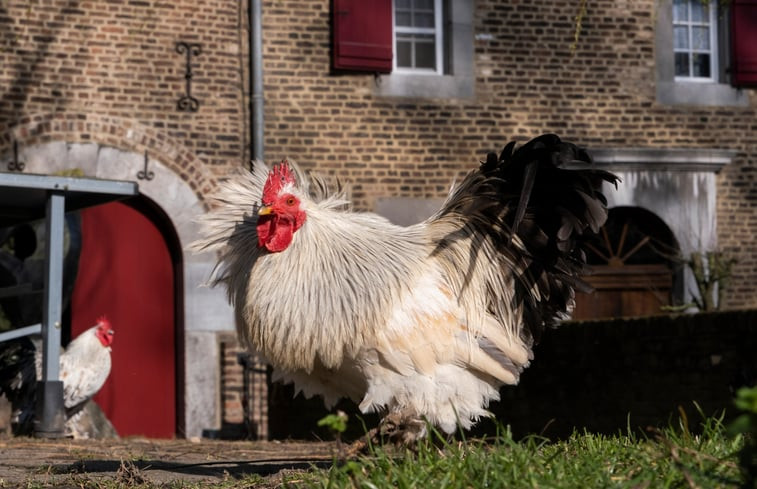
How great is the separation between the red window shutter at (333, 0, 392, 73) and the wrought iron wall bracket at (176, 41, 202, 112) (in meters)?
1.75

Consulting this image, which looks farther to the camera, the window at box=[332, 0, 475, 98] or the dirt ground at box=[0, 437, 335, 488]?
the window at box=[332, 0, 475, 98]

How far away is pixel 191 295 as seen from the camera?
46.0ft

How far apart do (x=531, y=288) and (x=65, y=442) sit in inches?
180

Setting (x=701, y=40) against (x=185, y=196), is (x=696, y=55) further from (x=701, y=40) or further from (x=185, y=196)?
(x=185, y=196)

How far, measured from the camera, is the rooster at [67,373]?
1159 centimetres

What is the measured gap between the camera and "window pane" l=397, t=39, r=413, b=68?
50.4 ft

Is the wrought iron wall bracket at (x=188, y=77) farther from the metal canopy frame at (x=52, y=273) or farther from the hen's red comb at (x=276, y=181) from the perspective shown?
the hen's red comb at (x=276, y=181)

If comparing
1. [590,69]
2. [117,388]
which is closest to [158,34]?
[117,388]

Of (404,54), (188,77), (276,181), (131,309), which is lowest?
(131,309)

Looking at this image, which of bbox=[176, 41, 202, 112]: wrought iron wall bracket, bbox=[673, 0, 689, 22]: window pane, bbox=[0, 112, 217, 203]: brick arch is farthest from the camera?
bbox=[673, 0, 689, 22]: window pane

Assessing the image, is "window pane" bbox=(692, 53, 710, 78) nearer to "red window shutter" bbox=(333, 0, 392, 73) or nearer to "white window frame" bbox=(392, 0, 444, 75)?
"white window frame" bbox=(392, 0, 444, 75)

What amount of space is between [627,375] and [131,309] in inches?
245

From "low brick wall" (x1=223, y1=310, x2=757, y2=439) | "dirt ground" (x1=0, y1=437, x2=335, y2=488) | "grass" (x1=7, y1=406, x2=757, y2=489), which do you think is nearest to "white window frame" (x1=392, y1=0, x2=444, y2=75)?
"low brick wall" (x1=223, y1=310, x2=757, y2=439)

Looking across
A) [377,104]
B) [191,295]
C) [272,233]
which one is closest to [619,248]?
[377,104]
